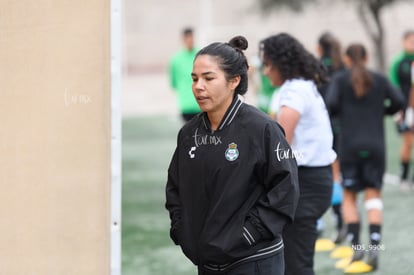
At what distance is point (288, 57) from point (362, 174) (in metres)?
2.58

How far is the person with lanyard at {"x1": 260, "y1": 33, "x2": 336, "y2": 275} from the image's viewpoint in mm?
5648

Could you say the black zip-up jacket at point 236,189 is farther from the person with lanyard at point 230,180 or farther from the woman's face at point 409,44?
the woman's face at point 409,44

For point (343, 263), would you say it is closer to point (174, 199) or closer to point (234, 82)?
point (174, 199)

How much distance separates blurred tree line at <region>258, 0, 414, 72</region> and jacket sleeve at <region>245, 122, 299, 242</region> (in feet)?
71.3

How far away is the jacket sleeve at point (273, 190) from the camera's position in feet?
13.6

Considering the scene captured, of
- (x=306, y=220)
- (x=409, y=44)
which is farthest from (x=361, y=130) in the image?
(x=409, y=44)

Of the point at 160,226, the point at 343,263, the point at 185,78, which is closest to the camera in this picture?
the point at 343,263

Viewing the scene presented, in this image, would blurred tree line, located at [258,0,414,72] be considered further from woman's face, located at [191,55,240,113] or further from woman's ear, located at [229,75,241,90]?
woman's face, located at [191,55,240,113]

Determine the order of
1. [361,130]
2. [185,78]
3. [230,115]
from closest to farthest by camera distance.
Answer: [230,115]
[361,130]
[185,78]

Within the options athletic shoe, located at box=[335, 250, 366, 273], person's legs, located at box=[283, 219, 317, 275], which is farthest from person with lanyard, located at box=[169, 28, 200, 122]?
person's legs, located at box=[283, 219, 317, 275]

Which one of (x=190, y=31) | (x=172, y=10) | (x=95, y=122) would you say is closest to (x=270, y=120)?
(x=95, y=122)

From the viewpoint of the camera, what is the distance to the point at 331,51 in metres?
10.2

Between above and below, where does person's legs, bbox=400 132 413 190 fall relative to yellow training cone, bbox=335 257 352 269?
above

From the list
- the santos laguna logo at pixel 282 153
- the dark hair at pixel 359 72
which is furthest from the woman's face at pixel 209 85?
the dark hair at pixel 359 72
